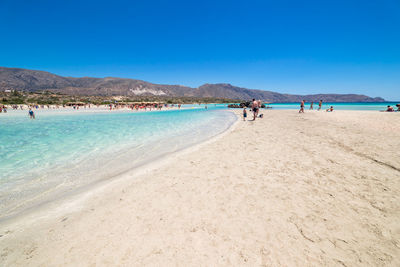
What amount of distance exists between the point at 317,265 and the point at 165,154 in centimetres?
620

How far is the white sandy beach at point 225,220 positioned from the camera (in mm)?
2318

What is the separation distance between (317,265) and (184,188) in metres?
2.86

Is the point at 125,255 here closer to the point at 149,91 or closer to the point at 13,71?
the point at 149,91

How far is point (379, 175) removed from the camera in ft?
14.8

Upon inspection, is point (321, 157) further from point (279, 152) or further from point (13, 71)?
point (13, 71)

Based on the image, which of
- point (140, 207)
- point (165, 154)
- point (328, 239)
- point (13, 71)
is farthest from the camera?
point (13, 71)

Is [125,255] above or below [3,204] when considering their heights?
above

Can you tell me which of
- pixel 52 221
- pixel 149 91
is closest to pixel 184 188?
pixel 52 221

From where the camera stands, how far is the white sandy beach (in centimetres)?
232

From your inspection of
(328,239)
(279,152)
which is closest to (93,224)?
(328,239)

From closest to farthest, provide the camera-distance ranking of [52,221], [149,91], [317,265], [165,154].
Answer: [317,265] < [52,221] < [165,154] < [149,91]

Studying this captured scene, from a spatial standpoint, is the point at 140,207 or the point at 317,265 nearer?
the point at 317,265

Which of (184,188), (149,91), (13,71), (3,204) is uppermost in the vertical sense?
(13,71)

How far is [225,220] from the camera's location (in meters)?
3.01
